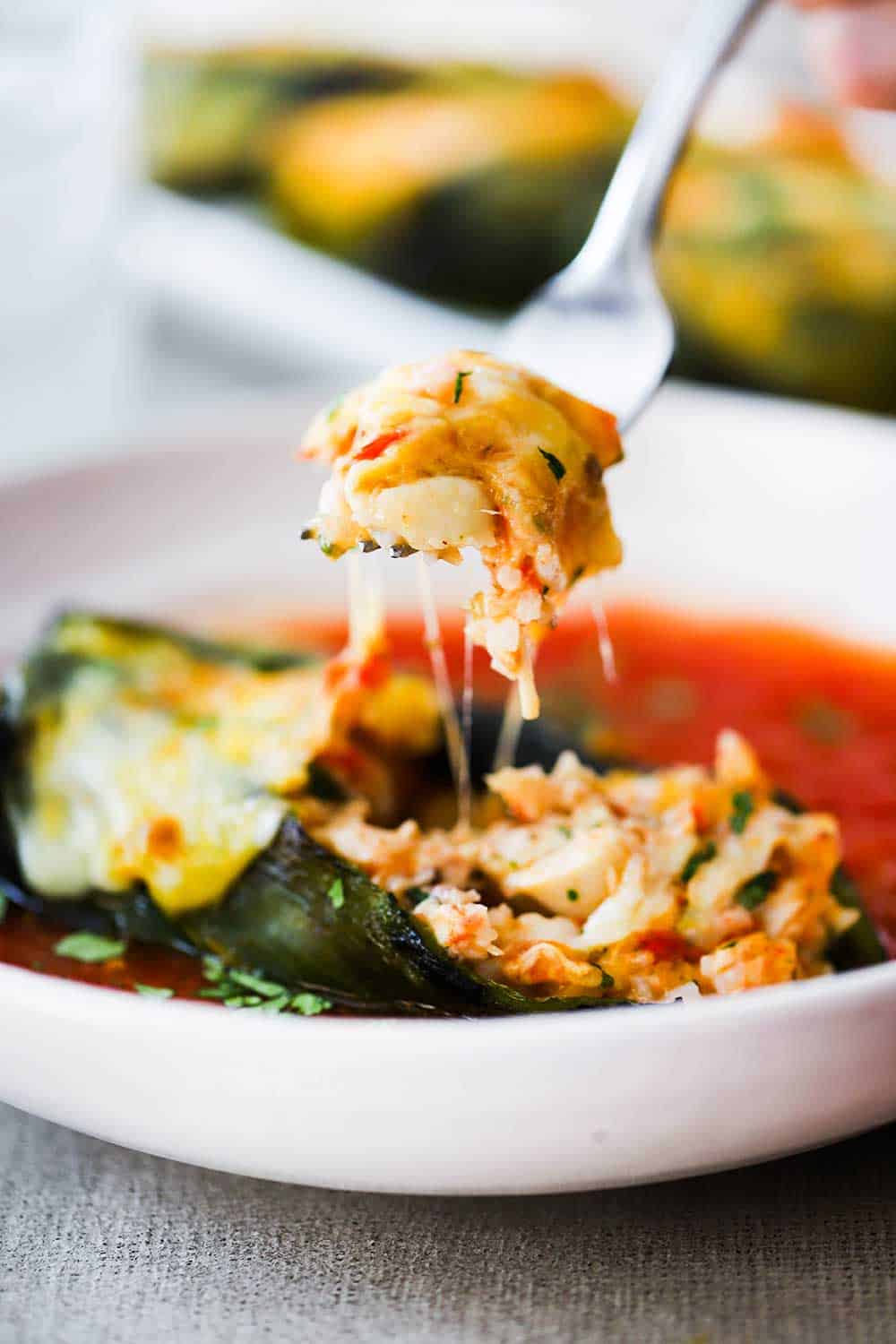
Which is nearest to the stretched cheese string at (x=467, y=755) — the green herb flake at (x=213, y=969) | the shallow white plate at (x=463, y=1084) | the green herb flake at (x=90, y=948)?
the green herb flake at (x=213, y=969)

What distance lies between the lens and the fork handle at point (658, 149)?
12.8ft

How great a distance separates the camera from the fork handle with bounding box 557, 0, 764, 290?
3.91m

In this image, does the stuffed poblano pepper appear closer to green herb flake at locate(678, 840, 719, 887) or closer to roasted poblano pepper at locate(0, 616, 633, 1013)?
roasted poblano pepper at locate(0, 616, 633, 1013)

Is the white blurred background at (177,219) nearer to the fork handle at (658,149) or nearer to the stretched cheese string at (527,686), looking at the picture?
the fork handle at (658,149)

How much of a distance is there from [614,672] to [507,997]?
1.79 metres

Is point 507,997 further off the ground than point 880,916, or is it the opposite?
point 507,997

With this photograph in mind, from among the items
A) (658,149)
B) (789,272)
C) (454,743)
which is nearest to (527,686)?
(454,743)

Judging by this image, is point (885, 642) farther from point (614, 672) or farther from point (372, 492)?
point (372, 492)

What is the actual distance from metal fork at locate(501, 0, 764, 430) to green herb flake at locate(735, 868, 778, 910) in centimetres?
126

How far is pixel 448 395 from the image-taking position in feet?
8.56

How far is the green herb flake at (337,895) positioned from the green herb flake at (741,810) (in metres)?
0.72

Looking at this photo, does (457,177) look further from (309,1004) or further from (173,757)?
(309,1004)

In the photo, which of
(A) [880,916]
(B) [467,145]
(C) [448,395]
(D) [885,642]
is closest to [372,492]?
(C) [448,395]

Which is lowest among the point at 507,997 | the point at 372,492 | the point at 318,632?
the point at 318,632
